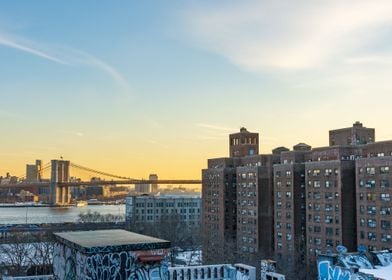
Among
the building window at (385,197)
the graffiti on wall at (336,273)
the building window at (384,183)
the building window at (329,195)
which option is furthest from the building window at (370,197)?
the graffiti on wall at (336,273)

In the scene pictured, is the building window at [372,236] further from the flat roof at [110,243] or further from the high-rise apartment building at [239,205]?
the flat roof at [110,243]

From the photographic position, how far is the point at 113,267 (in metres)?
13.4

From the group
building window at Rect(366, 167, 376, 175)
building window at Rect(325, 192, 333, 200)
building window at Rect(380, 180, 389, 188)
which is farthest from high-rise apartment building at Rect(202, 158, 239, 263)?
building window at Rect(380, 180, 389, 188)

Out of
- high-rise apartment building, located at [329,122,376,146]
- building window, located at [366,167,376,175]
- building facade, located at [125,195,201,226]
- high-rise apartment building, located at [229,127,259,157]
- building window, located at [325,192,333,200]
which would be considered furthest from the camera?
building facade, located at [125,195,201,226]

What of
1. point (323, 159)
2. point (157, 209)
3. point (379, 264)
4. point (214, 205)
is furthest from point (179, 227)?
point (379, 264)

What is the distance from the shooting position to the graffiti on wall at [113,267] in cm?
1322

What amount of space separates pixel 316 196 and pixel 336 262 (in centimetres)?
5078

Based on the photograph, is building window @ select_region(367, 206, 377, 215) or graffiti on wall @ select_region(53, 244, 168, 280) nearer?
graffiti on wall @ select_region(53, 244, 168, 280)

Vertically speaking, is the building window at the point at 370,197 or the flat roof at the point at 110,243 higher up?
the building window at the point at 370,197

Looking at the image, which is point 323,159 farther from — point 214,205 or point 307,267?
point 214,205

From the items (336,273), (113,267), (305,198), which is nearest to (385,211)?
(305,198)

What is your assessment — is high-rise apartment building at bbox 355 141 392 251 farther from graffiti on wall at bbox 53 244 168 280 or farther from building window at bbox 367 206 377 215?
graffiti on wall at bbox 53 244 168 280

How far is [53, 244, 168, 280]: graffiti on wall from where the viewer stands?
13.2 m

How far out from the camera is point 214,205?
93.8 m
